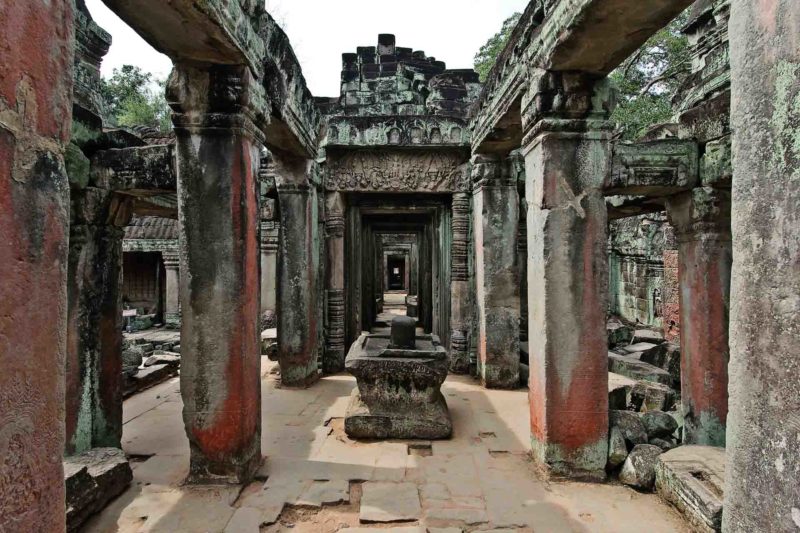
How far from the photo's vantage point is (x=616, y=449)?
144 inches

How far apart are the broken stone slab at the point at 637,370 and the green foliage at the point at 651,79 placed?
356 inches

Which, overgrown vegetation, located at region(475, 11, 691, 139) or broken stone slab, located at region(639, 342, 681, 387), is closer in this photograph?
broken stone slab, located at region(639, 342, 681, 387)

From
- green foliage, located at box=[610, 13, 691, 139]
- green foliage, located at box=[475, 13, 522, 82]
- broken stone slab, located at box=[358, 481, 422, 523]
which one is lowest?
broken stone slab, located at box=[358, 481, 422, 523]

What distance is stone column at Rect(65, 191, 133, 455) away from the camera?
150 inches

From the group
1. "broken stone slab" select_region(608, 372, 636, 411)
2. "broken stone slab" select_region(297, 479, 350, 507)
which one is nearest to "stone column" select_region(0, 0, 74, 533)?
"broken stone slab" select_region(297, 479, 350, 507)

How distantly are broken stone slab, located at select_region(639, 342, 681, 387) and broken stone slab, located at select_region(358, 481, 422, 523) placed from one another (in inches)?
176

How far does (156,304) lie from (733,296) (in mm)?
18008

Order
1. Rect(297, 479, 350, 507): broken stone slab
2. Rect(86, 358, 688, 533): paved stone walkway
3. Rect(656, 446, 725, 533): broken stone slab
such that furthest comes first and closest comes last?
Rect(297, 479, 350, 507): broken stone slab
Rect(86, 358, 688, 533): paved stone walkway
Rect(656, 446, 725, 533): broken stone slab

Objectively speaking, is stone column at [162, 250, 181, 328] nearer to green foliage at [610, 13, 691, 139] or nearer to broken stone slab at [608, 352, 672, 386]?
broken stone slab at [608, 352, 672, 386]

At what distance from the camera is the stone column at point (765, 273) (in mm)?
1514

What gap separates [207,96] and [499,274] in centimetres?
448

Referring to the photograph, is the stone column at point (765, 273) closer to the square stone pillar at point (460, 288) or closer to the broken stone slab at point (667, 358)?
the broken stone slab at point (667, 358)

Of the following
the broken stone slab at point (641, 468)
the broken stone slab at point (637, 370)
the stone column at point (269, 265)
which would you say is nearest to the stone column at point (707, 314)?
the broken stone slab at point (641, 468)

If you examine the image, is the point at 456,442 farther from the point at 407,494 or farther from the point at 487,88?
the point at 487,88
